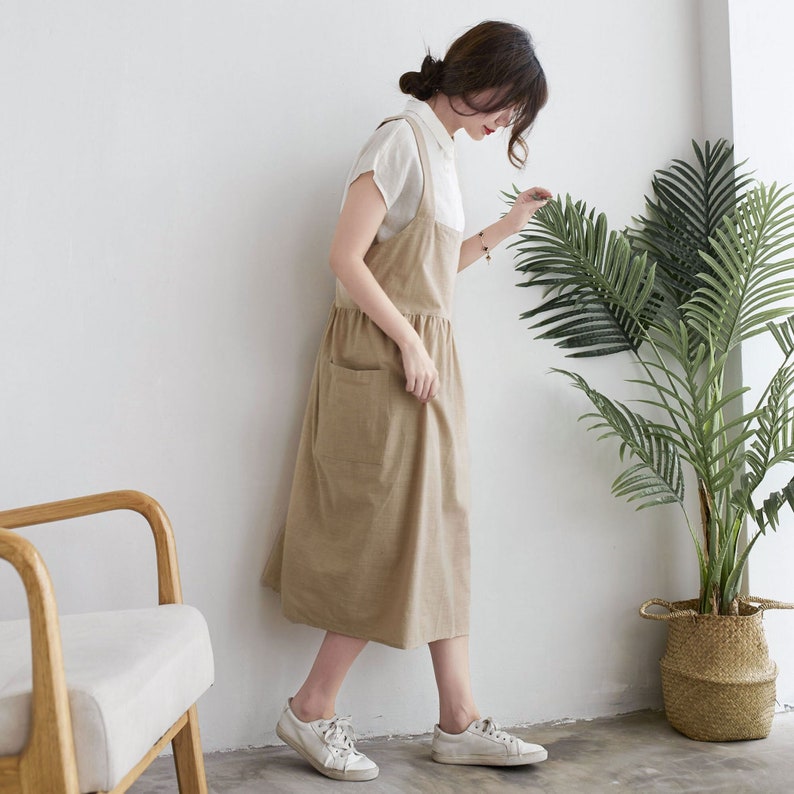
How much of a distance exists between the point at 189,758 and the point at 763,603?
1.41 meters

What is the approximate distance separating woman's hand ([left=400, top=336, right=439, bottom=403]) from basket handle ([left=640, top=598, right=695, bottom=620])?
830 mm

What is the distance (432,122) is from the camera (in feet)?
5.91

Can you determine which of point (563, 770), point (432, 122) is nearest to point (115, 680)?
point (563, 770)

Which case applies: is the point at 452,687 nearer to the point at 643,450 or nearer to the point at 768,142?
the point at 643,450

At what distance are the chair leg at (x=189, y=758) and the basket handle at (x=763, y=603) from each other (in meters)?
1.36

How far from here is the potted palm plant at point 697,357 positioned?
6.35ft

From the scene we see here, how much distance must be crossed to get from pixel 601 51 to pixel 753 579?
4.81 feet

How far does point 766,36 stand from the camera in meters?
2.25

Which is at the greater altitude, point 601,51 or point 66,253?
point 601,51

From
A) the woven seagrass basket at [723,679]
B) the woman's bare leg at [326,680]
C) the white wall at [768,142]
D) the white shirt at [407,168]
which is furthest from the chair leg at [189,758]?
the white wall at [768,142]

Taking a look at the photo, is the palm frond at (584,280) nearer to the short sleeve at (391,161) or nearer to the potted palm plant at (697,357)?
the potted palm plant at (697,357)

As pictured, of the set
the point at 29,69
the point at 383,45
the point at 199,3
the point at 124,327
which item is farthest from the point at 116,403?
the point at 383,45

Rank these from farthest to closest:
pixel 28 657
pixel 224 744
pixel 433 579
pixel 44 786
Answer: pixel 224 744 < pixel 433 579 < pixel 28 657 < pixel 44 786

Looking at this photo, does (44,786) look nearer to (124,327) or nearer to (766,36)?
(124,327)
